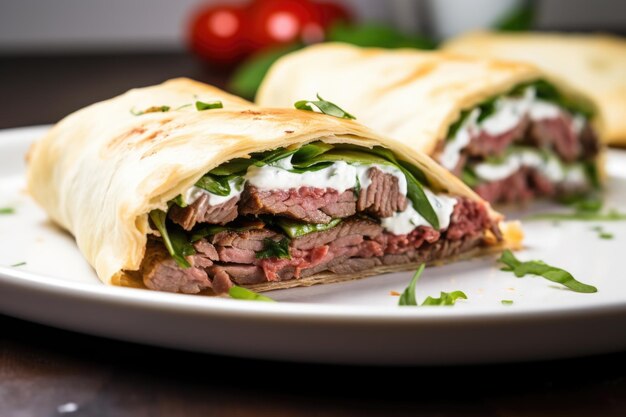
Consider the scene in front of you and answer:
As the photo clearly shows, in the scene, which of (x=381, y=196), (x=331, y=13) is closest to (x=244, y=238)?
(x=381, y=196)

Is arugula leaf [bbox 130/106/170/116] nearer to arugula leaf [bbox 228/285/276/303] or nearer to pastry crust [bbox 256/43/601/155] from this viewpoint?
arugula leaf [bbox 228/285/276/303]

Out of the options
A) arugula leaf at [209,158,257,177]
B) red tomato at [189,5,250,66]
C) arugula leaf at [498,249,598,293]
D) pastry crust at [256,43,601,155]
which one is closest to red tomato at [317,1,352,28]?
red tomato at [189,5,250,66]

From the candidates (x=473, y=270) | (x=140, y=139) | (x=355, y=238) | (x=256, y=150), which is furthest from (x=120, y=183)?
(x=473, y=270)

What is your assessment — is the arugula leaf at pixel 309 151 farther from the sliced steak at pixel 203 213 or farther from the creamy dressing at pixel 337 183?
the sliced steak at pixel 203 213

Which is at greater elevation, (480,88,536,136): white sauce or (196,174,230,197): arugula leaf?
(196,174,230,197): arugula leaf

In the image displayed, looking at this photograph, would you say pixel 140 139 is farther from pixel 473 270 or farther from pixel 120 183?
pixel 473 270
